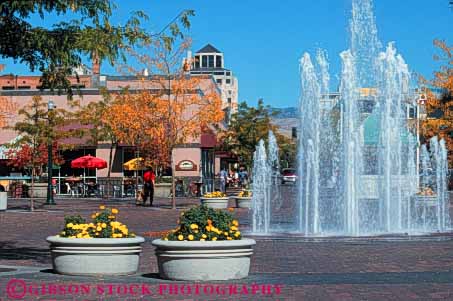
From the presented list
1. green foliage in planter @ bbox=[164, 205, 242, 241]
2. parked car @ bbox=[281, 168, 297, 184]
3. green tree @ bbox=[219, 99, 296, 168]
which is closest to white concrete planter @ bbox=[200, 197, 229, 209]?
green foliage in planter @ bbox=[164, 205, 242, 241]

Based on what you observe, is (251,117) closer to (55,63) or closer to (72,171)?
(72,171)

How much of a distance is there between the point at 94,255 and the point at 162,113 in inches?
1166

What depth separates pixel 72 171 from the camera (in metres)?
56.6

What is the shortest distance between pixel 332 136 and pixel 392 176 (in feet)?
16.6

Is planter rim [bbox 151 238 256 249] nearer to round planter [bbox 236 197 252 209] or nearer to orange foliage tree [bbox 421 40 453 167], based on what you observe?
round planter [bbox 236 197 252 209]

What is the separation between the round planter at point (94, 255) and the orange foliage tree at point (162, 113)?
22846 millimetres

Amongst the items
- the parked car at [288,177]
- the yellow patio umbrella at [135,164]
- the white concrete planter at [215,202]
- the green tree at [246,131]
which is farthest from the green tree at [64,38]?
the parked car at [288,177]

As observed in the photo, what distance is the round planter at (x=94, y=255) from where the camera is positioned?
484 inches

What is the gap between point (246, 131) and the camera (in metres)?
74.1

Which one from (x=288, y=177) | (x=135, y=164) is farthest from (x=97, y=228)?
(x=288, y=177)

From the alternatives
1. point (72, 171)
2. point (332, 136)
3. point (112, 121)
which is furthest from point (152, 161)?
point (332, 136)

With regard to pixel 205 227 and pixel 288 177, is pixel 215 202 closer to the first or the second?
pixel 205 227

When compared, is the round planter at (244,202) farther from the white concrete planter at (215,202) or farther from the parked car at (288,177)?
the parked car at (288,177)

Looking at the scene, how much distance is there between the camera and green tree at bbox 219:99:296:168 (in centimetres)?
7419
